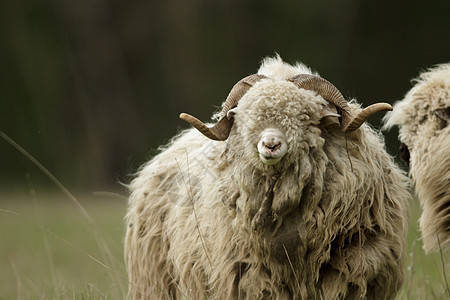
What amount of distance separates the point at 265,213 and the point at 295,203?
0.51 feet

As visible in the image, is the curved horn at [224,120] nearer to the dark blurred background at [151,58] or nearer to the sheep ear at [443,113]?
the sheep ear at [443,113]

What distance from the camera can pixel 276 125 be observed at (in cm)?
379

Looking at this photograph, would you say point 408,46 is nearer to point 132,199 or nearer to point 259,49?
point 259,49

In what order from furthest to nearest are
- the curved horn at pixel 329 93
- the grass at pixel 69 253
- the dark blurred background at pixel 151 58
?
the dark blurred background at pixel 151 58 < the grass at pixel 69 253 < the curved horn at pixel 329 93

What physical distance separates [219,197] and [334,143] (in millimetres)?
662

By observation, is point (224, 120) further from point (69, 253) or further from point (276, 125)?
point (69, 253)

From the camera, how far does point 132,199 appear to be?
5.07 metres

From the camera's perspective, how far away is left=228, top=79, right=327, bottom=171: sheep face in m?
3.68

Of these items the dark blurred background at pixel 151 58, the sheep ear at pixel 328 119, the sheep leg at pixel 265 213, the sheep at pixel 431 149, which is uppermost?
the sheep ear at pixel 328 119

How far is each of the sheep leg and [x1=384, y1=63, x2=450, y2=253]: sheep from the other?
1.45 m

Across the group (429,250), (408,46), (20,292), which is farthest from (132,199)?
(408,46)

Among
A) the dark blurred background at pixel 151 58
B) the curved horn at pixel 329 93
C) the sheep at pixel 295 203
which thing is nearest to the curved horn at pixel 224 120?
the sheep at pixel 295 203

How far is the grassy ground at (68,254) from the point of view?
187 inches

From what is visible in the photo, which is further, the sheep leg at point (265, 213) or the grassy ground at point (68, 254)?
the grassy ground at point (68, 254)
